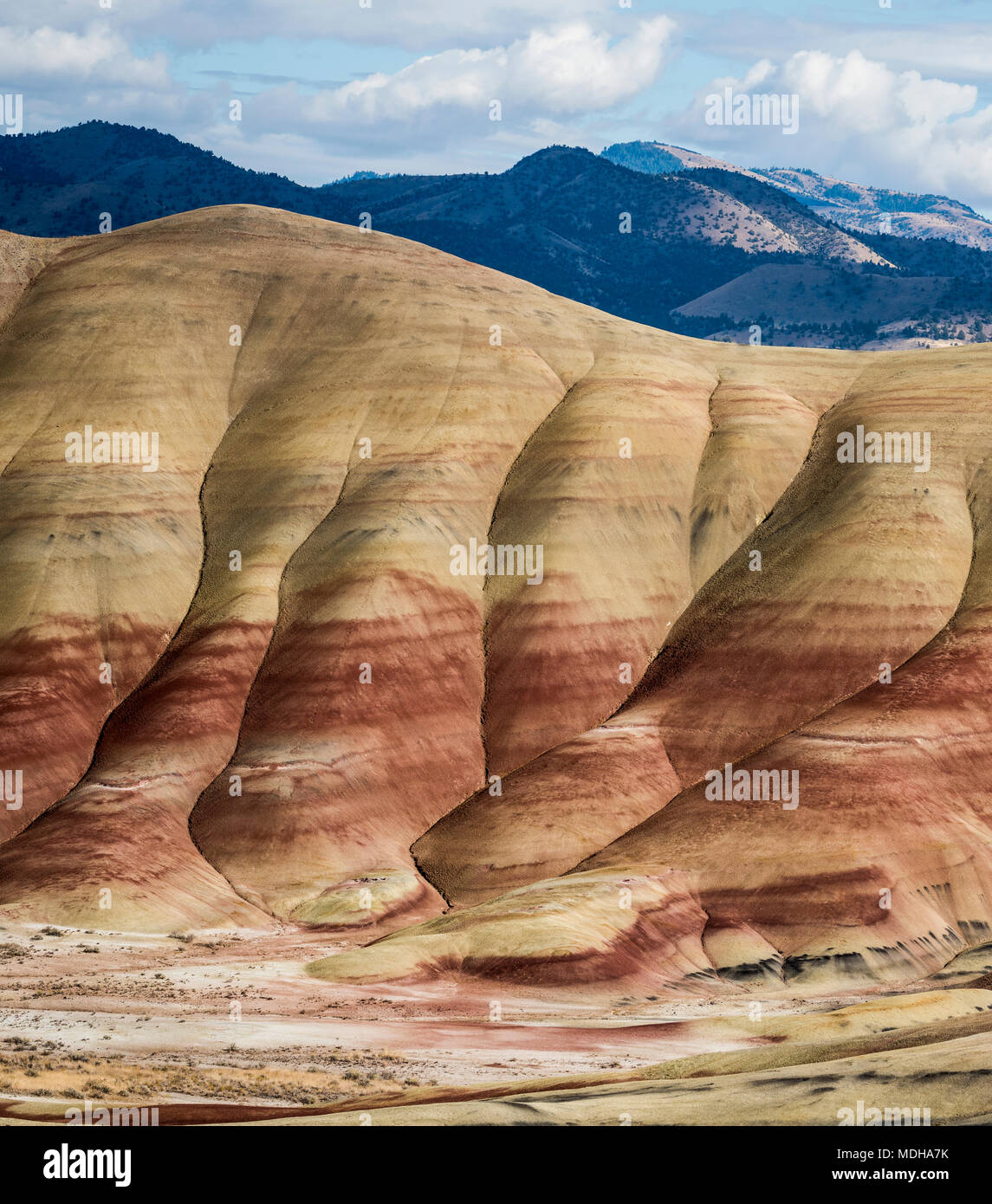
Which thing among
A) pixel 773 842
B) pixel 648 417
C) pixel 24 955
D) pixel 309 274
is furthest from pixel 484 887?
pixel 309 274

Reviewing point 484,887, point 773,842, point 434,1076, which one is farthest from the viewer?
point 484,887

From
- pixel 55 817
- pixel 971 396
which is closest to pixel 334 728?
pixel 55 817

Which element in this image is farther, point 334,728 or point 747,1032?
point 334,728

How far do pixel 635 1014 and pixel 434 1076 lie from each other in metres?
13.2

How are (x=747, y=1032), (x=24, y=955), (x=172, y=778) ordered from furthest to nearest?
1. (x=172, y=778)
2. (x=24, y=955)
3. (x=747, y=1032)

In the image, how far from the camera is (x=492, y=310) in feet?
318

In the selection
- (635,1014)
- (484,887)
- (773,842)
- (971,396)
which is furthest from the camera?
(971,396)

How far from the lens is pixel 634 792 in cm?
6788

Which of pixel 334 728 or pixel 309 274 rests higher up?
pixel 309 274

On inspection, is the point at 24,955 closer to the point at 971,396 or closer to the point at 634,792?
the point at 634,792

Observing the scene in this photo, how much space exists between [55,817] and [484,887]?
20737 mm

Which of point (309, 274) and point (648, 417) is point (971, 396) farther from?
point (309, 274)

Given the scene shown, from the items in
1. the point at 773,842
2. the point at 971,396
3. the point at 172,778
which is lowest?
the point at 773,842

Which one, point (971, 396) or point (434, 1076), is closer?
point (434, 1076)
